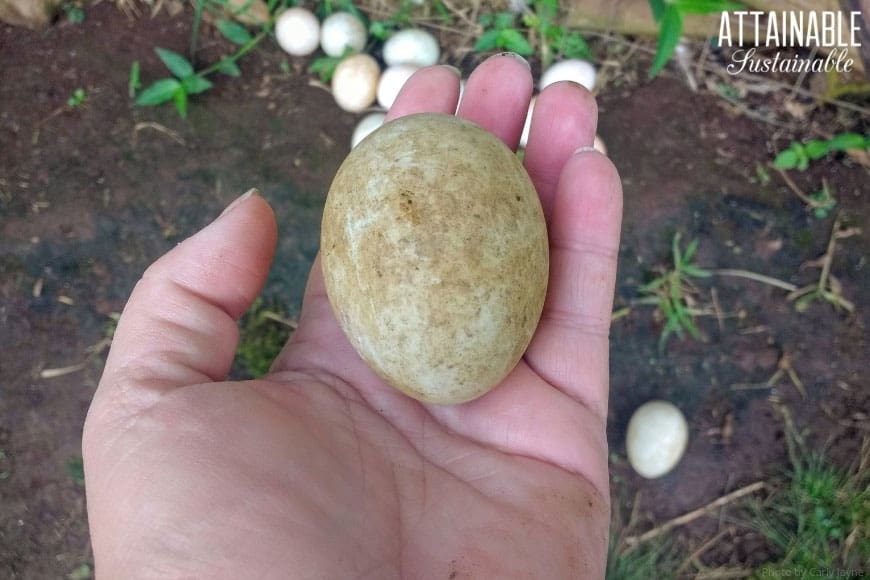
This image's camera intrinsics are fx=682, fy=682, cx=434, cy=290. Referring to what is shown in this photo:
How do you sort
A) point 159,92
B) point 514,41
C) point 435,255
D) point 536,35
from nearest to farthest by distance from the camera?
point 435,255 < point 159,92 < point 514,41 < point 536,35

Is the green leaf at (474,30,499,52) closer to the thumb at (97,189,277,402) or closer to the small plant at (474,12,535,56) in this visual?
the small plant at (474,12,535,56)

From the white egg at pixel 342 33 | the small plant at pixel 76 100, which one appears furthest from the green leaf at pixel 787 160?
A: the small plant at pixel 76 100

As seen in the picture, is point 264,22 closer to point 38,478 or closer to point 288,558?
point 38,478

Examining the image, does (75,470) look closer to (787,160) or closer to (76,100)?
(76,100)

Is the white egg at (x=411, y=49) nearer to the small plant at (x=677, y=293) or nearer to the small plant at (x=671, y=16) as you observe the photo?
the small plant at (x=671, y=16)

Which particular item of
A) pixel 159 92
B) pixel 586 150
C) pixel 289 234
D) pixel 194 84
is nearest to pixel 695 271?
pixel 586 150
